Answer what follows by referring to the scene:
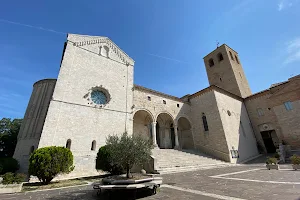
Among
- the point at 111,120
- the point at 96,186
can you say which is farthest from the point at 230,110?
the point at 96,186

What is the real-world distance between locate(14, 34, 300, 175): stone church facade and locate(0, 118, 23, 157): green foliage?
43.0 ft

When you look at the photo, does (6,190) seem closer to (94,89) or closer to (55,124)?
(55,124)

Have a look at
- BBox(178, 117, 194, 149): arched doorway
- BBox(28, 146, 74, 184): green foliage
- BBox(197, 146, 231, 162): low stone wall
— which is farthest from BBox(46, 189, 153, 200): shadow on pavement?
BBox(178, 117, 194, 149): arched doorway

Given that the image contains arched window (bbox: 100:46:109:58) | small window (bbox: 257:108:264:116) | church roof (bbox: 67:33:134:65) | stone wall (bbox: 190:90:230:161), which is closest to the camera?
church roof (bbox: 67:33:134:65)

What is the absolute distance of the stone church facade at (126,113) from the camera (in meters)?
12.3

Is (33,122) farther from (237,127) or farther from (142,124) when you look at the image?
(237,127)

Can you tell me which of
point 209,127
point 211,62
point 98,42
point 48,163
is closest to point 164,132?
point 209,127

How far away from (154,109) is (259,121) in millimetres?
16964

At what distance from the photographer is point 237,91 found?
26.2m

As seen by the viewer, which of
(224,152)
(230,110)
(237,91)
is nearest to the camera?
(224,152)

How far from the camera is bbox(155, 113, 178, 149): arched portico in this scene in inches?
797

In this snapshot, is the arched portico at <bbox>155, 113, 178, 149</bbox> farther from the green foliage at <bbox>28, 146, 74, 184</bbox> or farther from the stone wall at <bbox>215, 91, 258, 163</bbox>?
the green foliage at <bbox>28, 146, 74, 184</bbox>

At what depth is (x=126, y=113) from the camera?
15.8 m

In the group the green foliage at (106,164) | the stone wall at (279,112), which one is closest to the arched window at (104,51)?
the green foliage at (106,164)
